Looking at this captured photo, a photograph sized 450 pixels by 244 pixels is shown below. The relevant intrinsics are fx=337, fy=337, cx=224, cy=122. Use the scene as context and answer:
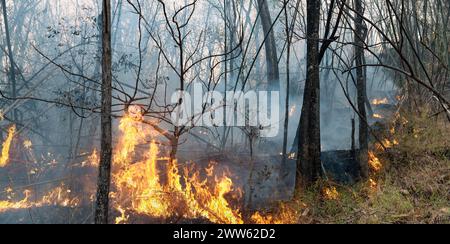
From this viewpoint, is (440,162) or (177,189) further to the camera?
(177,189)

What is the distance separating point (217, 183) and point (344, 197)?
3500mm

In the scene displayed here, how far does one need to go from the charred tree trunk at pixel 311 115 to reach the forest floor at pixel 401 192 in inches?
12.4

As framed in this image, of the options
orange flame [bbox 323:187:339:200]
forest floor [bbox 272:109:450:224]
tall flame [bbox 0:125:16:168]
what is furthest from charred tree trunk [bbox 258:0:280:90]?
tall flame [bbox 0:125:16:168]

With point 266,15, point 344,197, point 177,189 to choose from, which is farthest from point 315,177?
point 266,15

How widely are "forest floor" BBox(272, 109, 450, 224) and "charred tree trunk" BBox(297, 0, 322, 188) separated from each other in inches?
12.4

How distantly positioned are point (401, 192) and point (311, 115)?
6.58ft

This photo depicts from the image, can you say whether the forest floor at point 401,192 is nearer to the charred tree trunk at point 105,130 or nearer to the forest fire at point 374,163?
the forest fire at point 374,163

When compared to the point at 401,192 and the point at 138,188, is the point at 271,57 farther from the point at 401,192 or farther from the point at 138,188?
the point at 401,192

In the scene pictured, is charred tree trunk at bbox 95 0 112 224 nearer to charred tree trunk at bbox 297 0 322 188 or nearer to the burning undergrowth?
the burning undergrowth

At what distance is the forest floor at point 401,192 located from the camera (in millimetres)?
4090

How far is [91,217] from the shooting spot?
26.6ft

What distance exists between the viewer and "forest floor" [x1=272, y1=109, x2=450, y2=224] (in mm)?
4090
